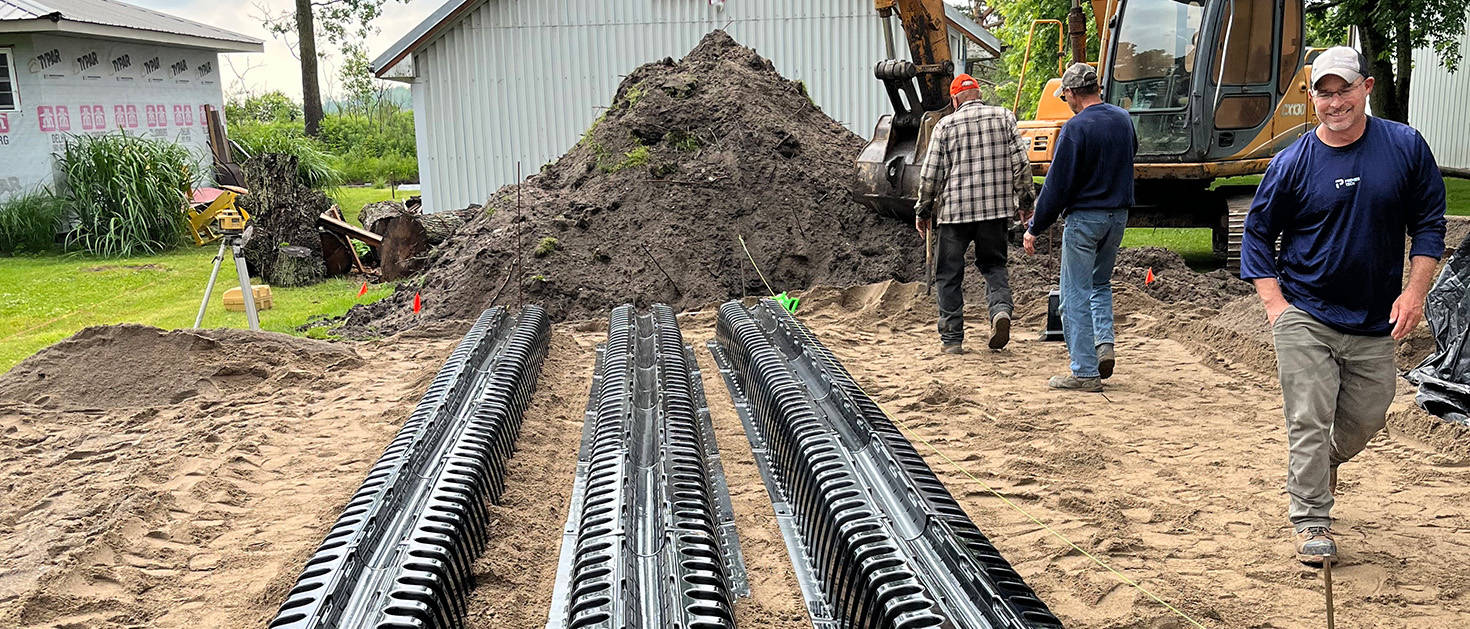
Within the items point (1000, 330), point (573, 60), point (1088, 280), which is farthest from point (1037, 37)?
point (1088, 280)

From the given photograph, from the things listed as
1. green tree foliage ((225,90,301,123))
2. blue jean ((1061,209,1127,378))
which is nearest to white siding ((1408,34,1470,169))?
blue jean ((1061,209,1127,378))

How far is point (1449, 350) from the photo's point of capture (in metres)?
5.85

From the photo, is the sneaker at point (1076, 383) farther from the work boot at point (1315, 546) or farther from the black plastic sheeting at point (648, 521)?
the work boot at point (1315, 546)

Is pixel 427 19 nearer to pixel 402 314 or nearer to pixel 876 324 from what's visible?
pixel 402 314

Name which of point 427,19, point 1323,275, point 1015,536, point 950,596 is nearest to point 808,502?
point 1015,536

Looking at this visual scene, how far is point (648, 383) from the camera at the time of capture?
6.04 meters

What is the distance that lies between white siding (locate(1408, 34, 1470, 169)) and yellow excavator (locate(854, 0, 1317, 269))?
14034mm

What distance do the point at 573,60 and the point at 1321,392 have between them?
46.5 ft

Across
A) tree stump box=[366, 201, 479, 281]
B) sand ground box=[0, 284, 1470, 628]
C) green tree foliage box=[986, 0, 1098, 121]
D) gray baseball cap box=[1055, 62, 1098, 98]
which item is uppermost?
green tree foliage box=[986, 0, 1098, 121]

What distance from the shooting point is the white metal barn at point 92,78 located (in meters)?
16.5

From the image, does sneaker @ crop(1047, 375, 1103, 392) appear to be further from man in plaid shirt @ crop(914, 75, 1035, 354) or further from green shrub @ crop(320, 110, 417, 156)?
green shrub @ crop(320, 110, 417, 156)

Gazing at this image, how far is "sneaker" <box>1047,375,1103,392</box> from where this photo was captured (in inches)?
263

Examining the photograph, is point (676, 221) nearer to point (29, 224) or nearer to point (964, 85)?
point (964, 85)

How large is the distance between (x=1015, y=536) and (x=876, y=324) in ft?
16.0
